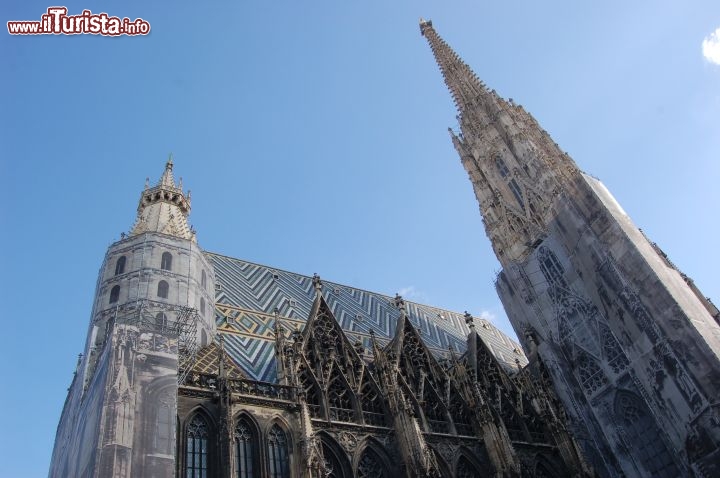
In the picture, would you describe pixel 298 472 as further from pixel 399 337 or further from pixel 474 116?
pixel 474 116

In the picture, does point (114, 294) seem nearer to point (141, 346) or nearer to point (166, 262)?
point (166, 262)

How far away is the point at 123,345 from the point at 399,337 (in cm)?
1086

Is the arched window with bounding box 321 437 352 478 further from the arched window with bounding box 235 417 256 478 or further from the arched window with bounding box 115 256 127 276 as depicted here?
the arched window with bounding box 115 256 127 276

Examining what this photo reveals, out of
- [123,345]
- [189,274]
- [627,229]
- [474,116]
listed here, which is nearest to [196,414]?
[123,345]

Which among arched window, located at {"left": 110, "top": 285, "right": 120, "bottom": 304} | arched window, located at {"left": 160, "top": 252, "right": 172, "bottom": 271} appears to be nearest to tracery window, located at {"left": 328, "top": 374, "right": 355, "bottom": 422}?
arched window, located at {"left": 160, "top": 252, "right": 172, "bottom": 271}

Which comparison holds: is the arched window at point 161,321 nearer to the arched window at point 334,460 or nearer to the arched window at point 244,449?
the arched window at point 244,449

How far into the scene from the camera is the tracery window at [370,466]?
59.3ft

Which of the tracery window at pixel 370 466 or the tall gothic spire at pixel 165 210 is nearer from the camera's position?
the tracery window at pixel 370 466

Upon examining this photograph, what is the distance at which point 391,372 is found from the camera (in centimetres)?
2075

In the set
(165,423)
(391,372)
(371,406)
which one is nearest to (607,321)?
(391,372)

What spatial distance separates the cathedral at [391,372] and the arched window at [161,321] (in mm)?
88

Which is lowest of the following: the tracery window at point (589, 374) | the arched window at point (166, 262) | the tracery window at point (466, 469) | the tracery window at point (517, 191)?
the tracery window at point (466, 469)

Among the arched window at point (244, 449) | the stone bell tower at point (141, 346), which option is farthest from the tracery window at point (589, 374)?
the stone bell tower at point (141, 346)

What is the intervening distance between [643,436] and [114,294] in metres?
20.2
